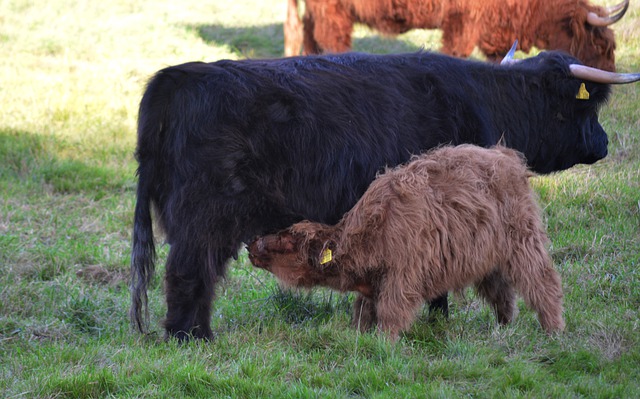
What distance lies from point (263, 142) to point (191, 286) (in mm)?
1027

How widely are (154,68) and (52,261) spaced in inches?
290

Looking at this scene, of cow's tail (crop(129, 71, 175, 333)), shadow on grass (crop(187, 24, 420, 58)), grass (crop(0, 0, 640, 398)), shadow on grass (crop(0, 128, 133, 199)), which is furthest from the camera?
shadow on grass (crop(187, 24, 420, 58))

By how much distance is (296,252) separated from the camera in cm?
548

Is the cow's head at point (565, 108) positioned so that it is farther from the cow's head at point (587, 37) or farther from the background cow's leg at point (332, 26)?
the background cow's leg at point (332, 26)

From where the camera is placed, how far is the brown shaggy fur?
17.3 feet

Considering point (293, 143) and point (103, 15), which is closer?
point (293, 143)

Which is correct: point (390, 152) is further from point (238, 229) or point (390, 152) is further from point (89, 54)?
point (89, 54)

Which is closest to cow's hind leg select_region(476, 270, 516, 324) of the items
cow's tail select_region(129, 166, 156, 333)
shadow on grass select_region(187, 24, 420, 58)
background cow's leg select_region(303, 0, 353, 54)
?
cow's tail select_region(129, 166, 156, 333)

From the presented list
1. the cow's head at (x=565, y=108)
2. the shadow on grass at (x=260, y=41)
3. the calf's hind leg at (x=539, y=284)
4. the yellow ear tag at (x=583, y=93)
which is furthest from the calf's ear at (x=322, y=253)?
the shadow on grass at (x=260, y=41)

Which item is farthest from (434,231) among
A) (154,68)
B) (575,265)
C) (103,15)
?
(103,15)

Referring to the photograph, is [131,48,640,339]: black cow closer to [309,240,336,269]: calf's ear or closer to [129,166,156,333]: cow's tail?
[129,166,156,333]: cow's tail

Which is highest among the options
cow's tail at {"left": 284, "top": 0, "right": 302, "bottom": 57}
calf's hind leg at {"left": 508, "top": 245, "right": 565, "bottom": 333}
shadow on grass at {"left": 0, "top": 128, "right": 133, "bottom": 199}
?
cow's tail at {"left": 284, "top": 0, "right": 302, "bottom": 57}

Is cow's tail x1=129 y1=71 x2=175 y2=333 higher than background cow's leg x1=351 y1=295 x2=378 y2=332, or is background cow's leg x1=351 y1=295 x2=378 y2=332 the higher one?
cow's tail x1=129 y1=71 x2=175 y2=333

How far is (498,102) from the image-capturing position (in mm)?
6547
